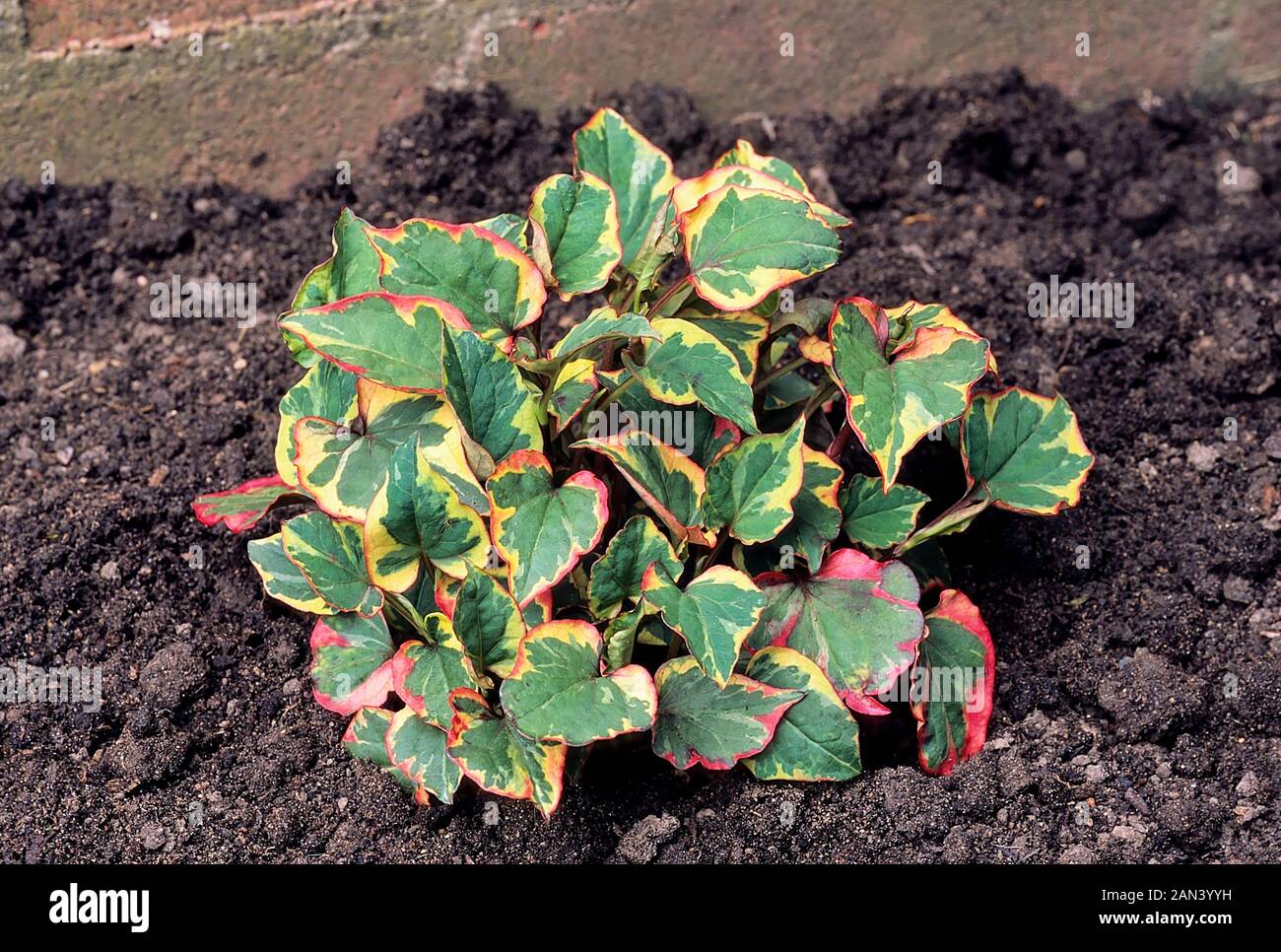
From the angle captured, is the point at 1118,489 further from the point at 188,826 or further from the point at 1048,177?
the point at 188,826

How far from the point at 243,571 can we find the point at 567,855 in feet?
2.77

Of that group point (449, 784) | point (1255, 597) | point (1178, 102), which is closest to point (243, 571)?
point (449, 784)

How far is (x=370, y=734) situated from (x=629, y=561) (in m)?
0.53

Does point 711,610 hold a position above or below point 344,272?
below

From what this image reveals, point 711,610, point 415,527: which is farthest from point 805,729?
point 415,527

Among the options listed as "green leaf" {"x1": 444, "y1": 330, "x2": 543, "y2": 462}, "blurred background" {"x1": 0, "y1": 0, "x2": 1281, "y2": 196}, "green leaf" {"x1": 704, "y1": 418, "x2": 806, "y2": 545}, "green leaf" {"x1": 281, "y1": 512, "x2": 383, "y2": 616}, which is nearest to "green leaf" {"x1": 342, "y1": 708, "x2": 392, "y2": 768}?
"green leaf" {"x1": 281, "y1": 512, "x2": 383, "y2": 616}

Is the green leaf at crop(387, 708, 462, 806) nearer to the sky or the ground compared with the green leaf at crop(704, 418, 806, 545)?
nearer to the ground

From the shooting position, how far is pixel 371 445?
1.95m

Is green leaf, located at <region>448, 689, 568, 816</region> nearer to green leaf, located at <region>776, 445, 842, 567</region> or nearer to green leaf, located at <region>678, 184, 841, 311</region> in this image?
green leaf, located at <region>776, 445, 842, 567</region>

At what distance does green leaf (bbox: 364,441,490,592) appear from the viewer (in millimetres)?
1879

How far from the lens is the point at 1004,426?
2.18 m

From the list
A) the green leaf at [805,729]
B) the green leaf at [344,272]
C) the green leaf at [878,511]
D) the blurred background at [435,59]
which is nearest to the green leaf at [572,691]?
the green leaf at [805,729]

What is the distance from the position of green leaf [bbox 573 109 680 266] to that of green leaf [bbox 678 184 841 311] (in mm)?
250

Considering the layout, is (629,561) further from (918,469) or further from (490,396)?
(918,469)
